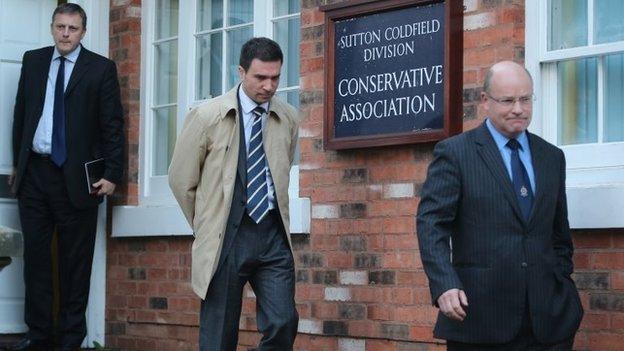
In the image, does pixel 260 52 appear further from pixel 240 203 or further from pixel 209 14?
pixel 209 14

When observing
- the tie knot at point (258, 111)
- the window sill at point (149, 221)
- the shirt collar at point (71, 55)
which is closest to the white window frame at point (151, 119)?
the window sill at point (149, 221)

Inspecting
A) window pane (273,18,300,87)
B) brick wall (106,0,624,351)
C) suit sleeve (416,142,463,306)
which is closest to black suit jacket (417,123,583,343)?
suit sleeve (416,142,463,306)

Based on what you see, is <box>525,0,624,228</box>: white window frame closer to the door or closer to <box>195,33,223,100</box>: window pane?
<box>195,33,223,100</box>: window pane

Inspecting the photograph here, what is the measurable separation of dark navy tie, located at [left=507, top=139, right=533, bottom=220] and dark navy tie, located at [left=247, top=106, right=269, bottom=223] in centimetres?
170

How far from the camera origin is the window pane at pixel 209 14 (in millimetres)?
9766

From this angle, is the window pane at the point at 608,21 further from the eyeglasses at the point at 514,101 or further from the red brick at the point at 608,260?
the eyeglasses at the point at 514,101

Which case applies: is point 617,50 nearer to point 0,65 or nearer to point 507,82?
point 507,82

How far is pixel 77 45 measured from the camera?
9.92m

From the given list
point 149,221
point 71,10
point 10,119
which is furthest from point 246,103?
point 10,119

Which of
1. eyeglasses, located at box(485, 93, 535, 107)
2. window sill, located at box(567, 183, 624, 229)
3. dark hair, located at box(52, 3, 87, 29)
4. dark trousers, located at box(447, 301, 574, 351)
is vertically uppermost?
dark hair, located at box(52, 3, 87, 29)

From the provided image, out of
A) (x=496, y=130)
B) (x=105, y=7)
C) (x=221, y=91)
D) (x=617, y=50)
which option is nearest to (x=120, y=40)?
(x=105, y=7)

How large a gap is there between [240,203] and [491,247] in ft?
5.93

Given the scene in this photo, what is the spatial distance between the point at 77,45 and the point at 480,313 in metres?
4.96

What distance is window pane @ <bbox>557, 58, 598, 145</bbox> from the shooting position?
7.20 m
